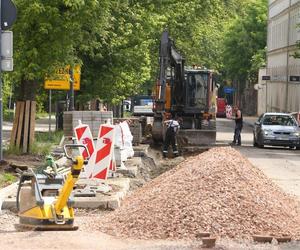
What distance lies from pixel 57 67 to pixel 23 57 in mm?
984

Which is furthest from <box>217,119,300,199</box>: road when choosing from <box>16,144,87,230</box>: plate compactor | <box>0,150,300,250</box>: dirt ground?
<box>16,144,87,230</box>: plate compactor

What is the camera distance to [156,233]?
10.1 m

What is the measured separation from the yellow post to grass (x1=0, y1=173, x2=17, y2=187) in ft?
13.8

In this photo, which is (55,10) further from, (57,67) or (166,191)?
(166,191)

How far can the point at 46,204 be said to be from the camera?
1027 cm

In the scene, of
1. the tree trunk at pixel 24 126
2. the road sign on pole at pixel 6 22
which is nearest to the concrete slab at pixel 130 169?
the tree trunk at pixel 24 126

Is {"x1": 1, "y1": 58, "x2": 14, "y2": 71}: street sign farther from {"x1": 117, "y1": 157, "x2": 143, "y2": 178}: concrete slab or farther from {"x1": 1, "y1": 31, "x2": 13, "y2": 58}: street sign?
{"x1": 117, "y1": 157, "x2": 143, "y2": 178}: concrete slab

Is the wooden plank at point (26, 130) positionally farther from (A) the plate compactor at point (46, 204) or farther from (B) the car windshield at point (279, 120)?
(B) the car windshield at point (279, 120)

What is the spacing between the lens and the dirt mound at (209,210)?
33.1 ft

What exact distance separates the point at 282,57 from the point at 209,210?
2616 inches

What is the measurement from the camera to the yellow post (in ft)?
32.5

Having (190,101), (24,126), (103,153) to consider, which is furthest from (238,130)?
(103,153)

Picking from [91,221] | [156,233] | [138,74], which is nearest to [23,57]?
[91,221]

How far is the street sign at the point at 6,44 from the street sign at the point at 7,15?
6.2 inches
